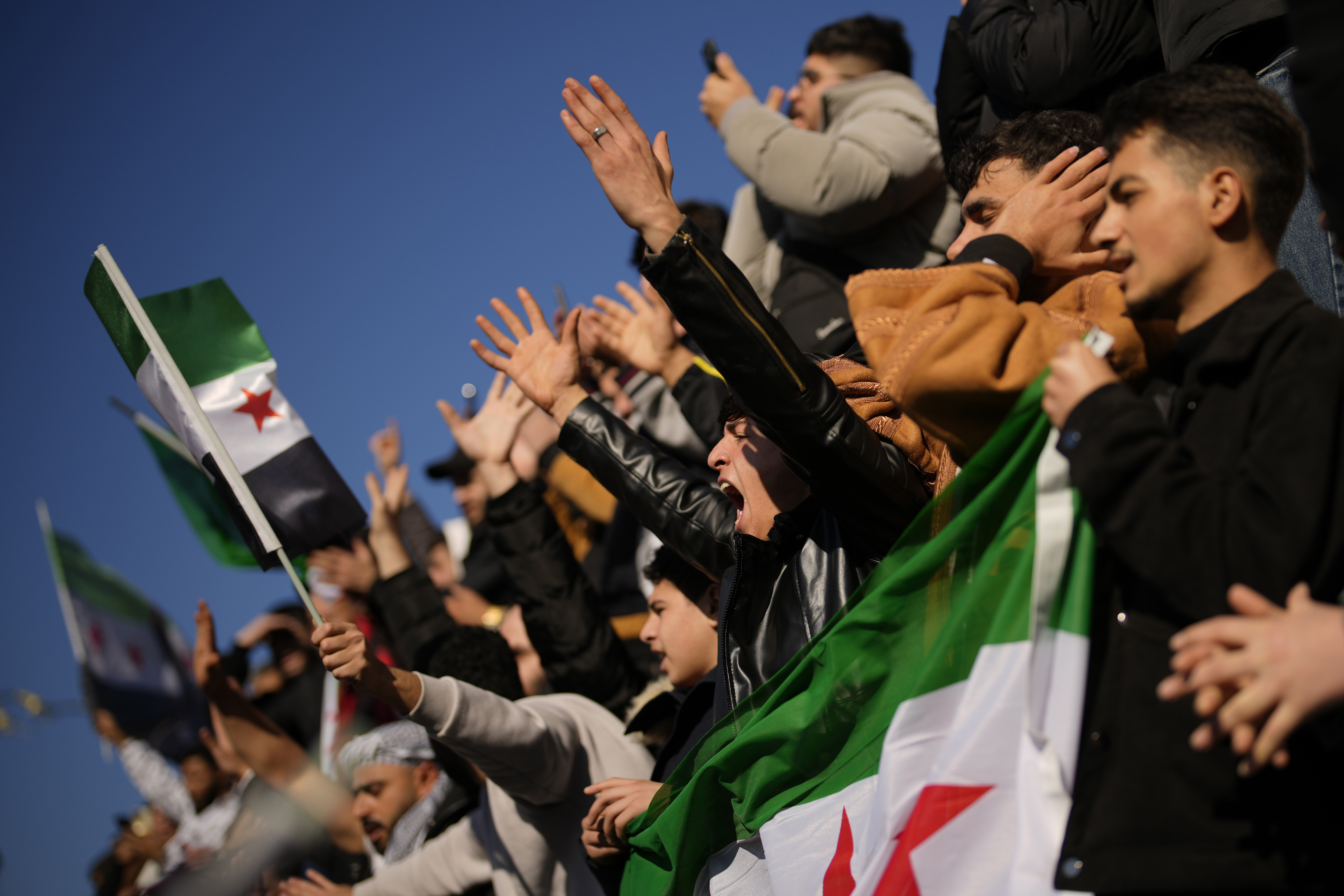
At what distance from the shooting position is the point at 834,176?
467 centimetres

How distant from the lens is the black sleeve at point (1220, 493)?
1646 millimetres

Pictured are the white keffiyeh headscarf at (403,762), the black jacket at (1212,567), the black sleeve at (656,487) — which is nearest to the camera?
the black jacket at (1212,567)

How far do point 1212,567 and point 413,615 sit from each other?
4.31m

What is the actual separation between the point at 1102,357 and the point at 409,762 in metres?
4.22

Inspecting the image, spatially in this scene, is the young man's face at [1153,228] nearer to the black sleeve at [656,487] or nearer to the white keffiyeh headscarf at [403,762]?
the black sleeve at [656,487]

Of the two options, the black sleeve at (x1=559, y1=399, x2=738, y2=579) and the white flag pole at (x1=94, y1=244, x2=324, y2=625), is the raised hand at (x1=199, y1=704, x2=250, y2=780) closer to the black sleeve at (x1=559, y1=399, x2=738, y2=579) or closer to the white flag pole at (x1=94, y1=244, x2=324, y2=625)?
the white flag pole at (x1=94, y1=244, x2=324, y2=625)

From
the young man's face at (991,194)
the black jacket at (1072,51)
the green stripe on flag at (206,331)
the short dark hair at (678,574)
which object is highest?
the green stripe on flag at (206,331)

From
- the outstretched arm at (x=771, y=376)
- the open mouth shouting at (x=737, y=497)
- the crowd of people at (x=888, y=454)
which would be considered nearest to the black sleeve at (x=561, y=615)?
the crowd of people at (x=888, y=454)

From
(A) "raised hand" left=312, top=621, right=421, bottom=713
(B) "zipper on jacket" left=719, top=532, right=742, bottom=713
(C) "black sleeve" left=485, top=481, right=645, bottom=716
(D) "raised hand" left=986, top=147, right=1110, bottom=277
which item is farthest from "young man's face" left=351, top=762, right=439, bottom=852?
(D) "raised hand" left=986, top=147, right=1110, bottom=277

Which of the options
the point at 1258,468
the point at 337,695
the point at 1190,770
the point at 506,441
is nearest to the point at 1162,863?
the point at 1190,770

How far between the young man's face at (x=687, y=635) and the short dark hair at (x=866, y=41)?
2896 mm

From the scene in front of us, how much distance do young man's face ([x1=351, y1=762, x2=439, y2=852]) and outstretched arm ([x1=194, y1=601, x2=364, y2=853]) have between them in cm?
33

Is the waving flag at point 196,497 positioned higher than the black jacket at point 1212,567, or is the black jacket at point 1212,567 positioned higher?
the waving flag at point 196,497

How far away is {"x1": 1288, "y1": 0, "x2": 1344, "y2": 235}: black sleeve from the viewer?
165cm
